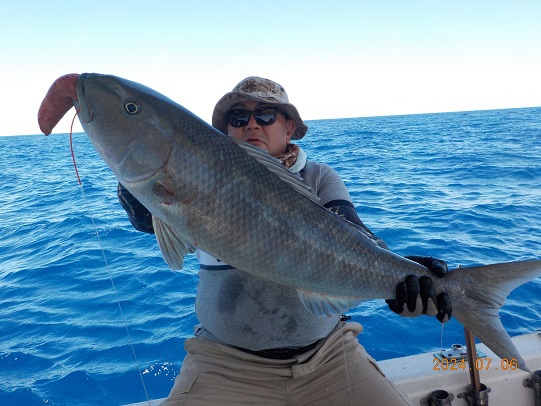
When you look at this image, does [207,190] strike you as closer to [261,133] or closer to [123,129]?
[123,129]

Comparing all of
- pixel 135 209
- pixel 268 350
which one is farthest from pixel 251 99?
pixel 268 350

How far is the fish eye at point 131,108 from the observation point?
8.16 ft

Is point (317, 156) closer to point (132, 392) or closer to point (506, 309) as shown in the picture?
point (506, 309)

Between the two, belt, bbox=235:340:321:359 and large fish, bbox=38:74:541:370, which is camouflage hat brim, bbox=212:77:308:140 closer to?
large fish, bbox=38:74:541:370

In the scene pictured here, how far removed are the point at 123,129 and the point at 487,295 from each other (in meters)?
2.77

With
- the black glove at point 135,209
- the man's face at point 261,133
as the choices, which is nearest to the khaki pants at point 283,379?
the black glove at point 135,209

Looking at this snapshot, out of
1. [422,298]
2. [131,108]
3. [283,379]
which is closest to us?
[131,108]

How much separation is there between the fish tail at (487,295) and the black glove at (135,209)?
2480 mm

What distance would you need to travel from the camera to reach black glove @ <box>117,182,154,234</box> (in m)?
3.25

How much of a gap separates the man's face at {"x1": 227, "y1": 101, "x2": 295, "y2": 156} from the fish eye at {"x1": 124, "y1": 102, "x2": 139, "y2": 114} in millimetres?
1543

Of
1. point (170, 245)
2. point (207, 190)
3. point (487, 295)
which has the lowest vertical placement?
point (487, 295)

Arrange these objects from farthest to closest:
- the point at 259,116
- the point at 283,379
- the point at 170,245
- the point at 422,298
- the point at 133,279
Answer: the point at 133,279
the point at 259,116
the point at 283,379
the point at 422,298
the point at 170,245

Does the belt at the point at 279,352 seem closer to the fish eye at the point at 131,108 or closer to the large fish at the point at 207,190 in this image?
the large fish at the point at 207,190

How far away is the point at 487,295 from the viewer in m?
2.90
